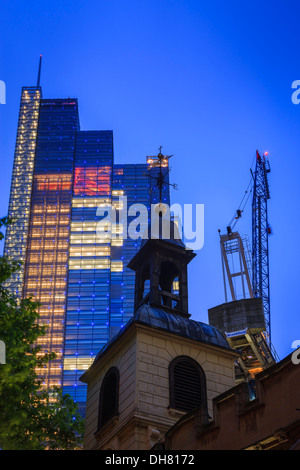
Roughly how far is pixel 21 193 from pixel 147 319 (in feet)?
549

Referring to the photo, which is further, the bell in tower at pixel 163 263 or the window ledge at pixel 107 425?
the bell in tower at pixel 163 263

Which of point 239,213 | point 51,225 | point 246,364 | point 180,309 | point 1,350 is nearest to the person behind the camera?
point 1,350

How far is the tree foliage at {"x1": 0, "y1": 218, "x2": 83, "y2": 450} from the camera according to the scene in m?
24.6

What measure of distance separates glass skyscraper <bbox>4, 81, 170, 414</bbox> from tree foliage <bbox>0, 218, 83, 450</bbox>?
122 m

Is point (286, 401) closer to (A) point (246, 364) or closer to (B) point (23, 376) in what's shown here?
(B) point (23, 376)

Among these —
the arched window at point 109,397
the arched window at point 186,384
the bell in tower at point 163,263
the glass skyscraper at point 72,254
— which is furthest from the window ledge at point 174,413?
the glass skyscraper at point 72,254

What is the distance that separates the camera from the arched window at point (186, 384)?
29938 mm

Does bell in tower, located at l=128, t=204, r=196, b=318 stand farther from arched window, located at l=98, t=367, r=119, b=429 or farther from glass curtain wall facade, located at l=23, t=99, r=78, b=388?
glass curtain wall facade, located at l=23, t=99, r=78, b=388

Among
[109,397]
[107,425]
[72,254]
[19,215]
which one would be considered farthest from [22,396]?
[19,215]

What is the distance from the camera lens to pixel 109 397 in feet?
104

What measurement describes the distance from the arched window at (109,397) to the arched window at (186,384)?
7.99 ft

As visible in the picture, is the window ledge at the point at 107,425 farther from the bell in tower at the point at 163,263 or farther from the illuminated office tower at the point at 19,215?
the illuminated office tower at the point at 19,215

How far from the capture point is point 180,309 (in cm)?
3541
